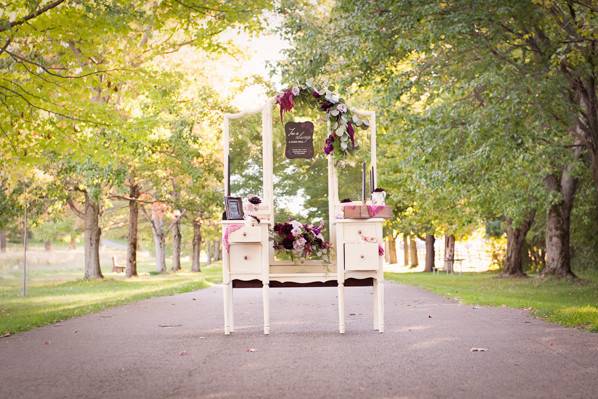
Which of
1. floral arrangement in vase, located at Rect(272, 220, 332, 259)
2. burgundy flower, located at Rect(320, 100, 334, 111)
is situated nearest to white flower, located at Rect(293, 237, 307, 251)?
floral arrangement in vase, located at Rect(272, 220, 332, 259)

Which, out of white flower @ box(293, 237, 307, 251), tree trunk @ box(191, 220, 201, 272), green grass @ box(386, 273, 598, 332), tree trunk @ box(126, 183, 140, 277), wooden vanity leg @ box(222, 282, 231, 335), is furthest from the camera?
tree trunk @ box(191, 220, 201, 272)

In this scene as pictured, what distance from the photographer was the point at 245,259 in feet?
36.3

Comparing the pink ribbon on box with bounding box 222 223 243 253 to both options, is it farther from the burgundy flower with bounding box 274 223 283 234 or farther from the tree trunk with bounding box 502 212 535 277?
the tree trunk with bounding box 502 212 535 277

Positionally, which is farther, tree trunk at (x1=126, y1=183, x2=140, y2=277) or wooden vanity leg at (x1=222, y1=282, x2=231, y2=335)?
tree trunk at (x1=126, y1=183, x2=140, y2=277)

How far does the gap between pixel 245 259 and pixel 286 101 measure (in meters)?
2.63

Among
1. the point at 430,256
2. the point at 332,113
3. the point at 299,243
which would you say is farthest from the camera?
the point at 430,256

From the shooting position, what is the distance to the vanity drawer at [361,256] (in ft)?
36.0

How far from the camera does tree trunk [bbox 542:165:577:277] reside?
26.4 metres

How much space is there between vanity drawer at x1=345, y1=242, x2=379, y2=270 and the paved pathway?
1.00 meters

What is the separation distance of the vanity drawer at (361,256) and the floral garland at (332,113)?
1589mm

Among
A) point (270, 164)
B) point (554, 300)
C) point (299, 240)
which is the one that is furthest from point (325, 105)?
point (554, 300)

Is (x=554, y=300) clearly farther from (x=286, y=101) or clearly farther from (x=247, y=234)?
(x=247, y=234)

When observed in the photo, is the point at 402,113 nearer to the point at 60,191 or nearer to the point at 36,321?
the point at 36,321

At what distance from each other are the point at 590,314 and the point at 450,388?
649 centimetres
